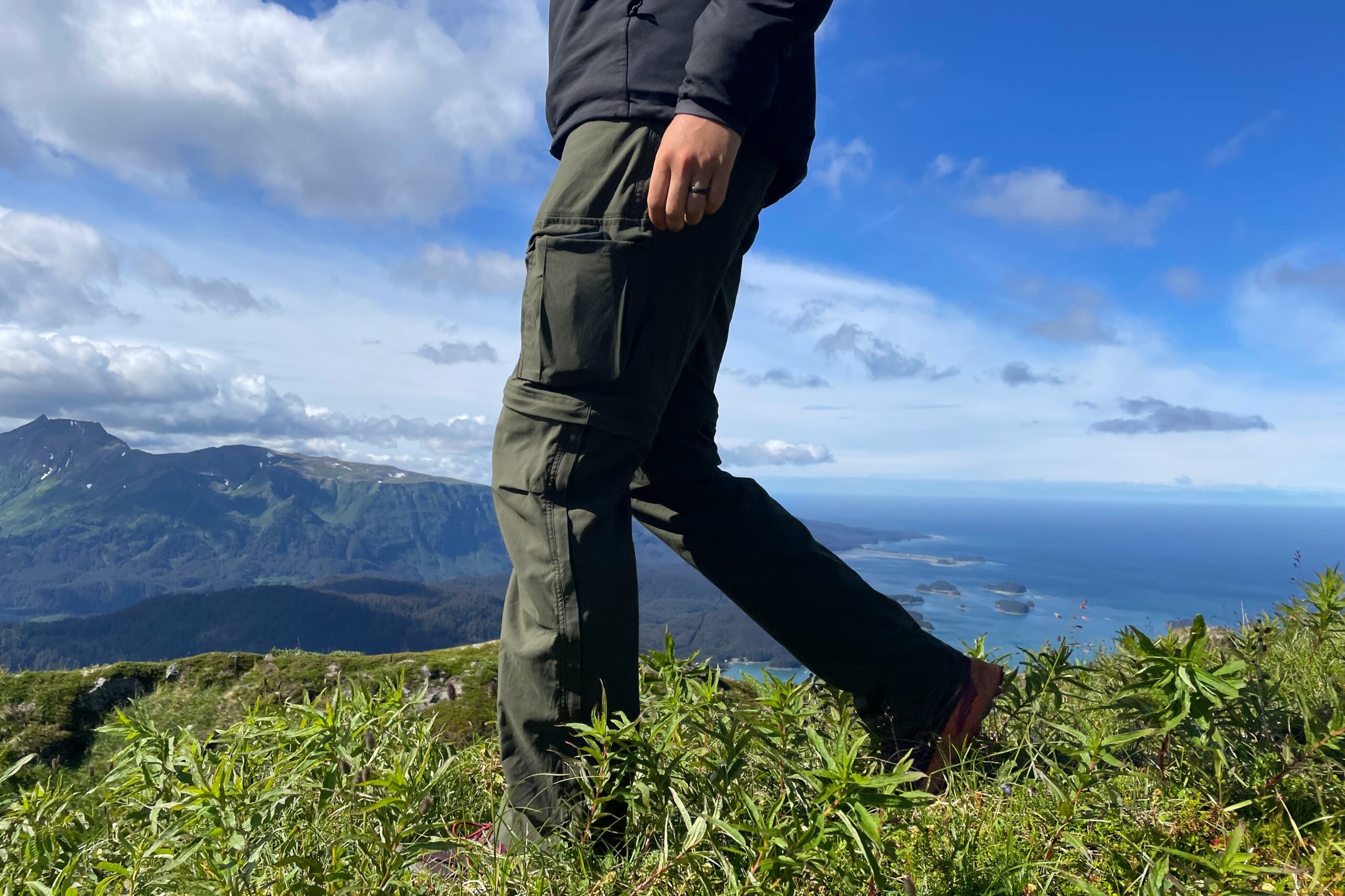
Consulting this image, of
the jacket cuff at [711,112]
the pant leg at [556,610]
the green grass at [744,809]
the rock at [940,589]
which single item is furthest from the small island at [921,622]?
the rock at [940,589]

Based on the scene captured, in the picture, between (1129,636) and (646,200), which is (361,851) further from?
(1129,636)

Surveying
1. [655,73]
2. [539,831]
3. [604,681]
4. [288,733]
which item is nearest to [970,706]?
[604,681]

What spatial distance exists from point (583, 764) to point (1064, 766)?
1.33 meters

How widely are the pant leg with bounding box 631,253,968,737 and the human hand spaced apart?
505 mm

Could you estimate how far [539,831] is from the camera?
1871 mm

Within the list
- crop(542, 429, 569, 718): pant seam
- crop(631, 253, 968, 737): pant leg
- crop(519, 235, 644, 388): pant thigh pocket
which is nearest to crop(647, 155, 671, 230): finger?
crop(519, 235, 644, 388): pant thigh pocket

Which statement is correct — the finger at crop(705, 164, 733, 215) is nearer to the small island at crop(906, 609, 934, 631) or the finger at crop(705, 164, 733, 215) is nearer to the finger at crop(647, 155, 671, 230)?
the finger at crop(647, 155, 671, 230)

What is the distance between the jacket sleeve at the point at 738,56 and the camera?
1.95 metres

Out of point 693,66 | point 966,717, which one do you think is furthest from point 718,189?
point 966,717

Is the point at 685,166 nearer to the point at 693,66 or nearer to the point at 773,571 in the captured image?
the point at 693,66

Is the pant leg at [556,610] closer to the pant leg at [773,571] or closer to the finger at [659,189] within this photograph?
the pant leg at [773,571]

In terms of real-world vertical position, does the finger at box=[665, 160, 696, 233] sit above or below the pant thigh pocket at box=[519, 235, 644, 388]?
above

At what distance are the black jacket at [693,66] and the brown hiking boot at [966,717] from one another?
6.35 ft

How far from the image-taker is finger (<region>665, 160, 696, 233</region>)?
193cm
